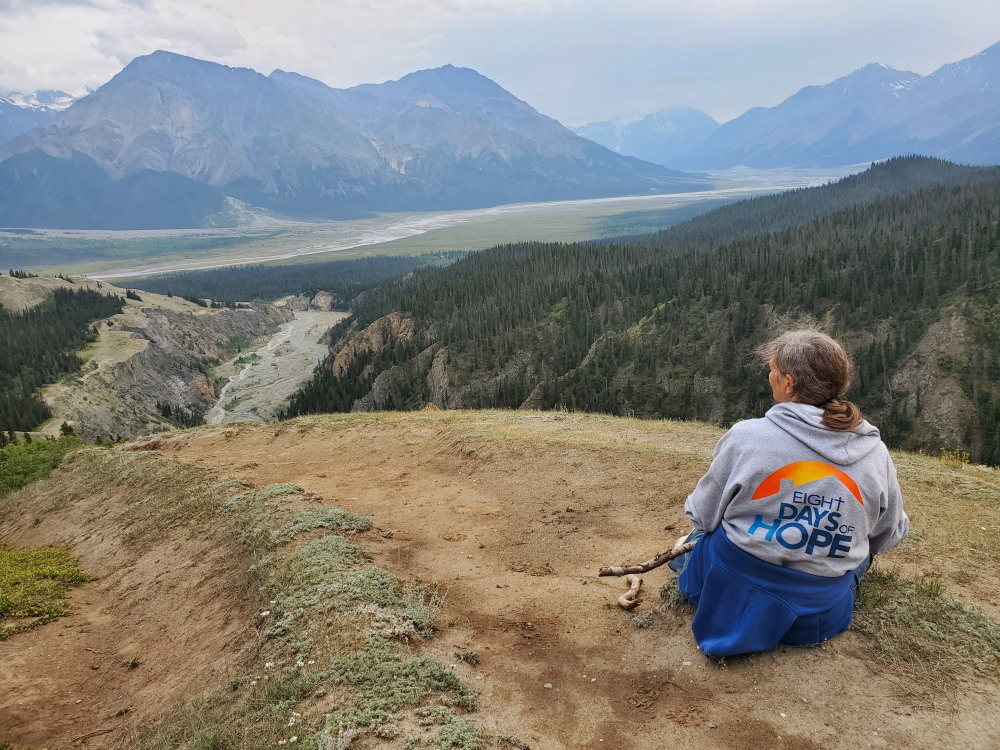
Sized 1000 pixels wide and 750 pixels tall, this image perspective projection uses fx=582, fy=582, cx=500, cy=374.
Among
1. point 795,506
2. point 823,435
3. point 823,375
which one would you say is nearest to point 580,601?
point 795,506

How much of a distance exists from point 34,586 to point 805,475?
553 inches

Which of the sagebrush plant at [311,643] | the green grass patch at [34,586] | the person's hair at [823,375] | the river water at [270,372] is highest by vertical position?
the person's hair at [823,375]

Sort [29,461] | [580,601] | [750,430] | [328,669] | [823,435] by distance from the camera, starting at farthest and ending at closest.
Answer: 1. [29,461]
2. [580,601]
3. [328,669]
4. [750,430]
5. [823,435]

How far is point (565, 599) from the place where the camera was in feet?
28.1

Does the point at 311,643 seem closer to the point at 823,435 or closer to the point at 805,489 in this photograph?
the point at 805,489

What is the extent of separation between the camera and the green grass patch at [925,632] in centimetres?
611

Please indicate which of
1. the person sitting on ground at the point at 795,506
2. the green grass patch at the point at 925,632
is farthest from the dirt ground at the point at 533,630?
the person sitting on ground at the point at 795,506

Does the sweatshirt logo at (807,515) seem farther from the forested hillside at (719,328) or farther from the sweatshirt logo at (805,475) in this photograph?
the forested hillside at (719,328)

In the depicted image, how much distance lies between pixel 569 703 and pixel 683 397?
67.7 metres

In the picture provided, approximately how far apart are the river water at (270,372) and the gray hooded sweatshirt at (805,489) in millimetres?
79143

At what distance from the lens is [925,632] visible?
6621mm

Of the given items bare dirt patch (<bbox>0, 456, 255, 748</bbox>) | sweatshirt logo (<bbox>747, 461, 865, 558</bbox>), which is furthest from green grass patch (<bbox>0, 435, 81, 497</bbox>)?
sweatshirt logo (<bbox>747, 461, 865, 558</bbox>)

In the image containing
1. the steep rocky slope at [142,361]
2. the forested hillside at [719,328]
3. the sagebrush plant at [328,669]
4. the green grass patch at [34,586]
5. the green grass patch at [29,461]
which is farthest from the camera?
the steep rocky slope at [142,361]

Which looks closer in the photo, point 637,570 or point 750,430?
point 750,430
